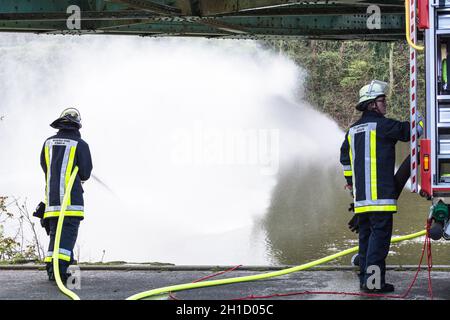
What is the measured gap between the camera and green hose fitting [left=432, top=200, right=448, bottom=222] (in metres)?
6.25

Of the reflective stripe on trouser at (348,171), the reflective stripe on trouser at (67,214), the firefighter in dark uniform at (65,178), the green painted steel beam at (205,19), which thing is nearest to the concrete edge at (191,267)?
the firefighter in dark uniform at (65,178)

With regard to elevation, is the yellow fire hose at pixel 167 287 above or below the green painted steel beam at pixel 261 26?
below

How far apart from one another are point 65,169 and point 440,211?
391cm

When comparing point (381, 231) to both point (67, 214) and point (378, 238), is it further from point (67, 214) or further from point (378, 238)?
point (67, 214)

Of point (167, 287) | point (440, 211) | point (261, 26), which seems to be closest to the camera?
point (440, 211)

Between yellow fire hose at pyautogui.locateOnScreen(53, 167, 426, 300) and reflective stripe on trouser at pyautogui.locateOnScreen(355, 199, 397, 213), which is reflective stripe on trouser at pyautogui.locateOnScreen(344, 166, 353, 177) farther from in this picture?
yellow fire hose at pyautogui.locateOnScreen(53, 167, 426, 300)

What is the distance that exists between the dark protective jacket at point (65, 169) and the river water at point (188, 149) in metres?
8.72

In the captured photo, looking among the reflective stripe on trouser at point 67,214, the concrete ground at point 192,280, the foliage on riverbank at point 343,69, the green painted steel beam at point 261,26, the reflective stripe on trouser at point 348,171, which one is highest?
the foliage on riverbank at point 343,69

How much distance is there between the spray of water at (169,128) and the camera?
984 inches

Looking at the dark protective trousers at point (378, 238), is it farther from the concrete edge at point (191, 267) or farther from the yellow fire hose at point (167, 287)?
the concrete edge at point (191, 267)

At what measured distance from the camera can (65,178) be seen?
26.1ft

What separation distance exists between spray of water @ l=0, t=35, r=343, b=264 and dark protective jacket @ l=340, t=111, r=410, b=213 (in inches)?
548

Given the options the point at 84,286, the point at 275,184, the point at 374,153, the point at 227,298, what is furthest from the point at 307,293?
the point at 275,184

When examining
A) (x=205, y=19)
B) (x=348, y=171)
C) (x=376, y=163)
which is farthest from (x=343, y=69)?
(x=376, y=163)
